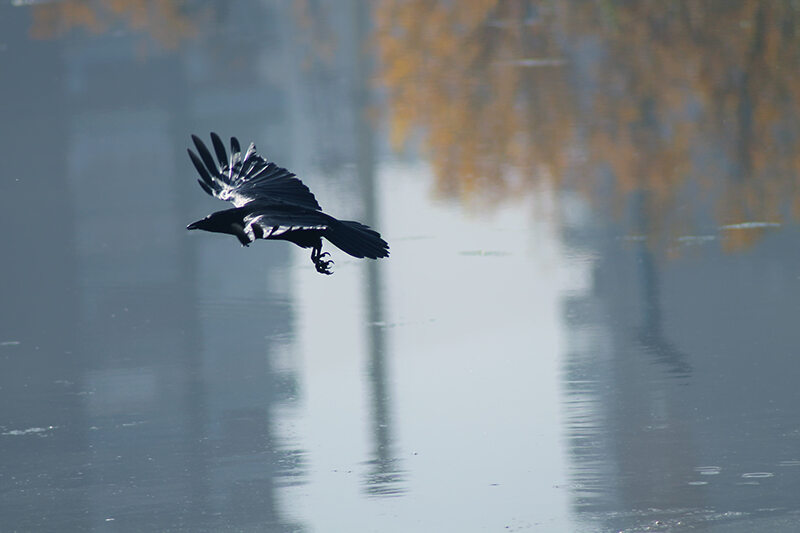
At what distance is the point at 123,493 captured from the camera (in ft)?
15.8

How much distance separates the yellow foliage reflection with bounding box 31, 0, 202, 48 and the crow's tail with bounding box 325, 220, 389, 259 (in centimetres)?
988

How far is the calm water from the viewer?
15.6 feet

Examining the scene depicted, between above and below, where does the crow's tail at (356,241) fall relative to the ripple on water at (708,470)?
above

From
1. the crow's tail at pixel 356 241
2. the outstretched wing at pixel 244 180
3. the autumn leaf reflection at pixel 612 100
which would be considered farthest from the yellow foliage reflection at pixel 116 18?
the crow's tail at pixel 356 241

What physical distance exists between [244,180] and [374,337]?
4.53ft

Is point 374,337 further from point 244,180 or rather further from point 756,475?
point 756,475

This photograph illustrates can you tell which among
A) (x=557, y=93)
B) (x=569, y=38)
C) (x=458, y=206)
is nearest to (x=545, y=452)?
(x=458, y=206)

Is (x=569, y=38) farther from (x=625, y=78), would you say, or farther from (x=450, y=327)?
(x=450, y=327)

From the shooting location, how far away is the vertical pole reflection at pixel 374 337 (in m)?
4.83

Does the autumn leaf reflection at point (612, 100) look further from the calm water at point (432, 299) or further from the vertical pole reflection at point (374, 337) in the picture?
the vertical pole reflection at point (374, 337)

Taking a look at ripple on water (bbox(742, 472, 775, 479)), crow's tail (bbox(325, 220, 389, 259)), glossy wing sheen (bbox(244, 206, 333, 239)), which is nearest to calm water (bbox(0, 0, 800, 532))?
ripple on water (bbox(742, 472, 775, 479))

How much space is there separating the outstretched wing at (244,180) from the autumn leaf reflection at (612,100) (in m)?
2.82

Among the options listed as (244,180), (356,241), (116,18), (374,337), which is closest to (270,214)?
(356,241)

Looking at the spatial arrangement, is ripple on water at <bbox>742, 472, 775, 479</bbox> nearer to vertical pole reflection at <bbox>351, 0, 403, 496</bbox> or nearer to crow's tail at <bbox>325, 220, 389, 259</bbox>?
vertical pole reflection at <bbox>351, 0, 403, 496</bbox>
